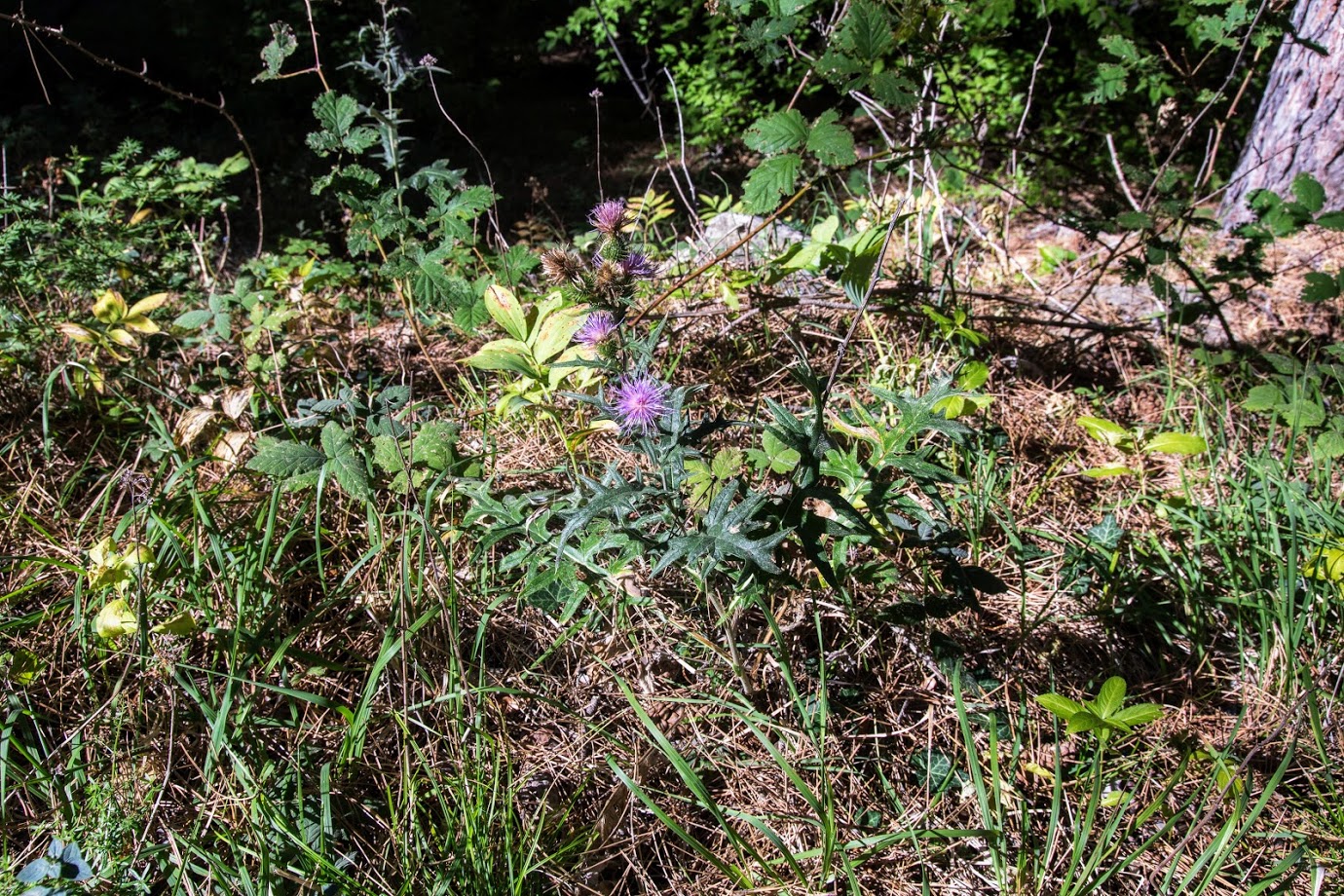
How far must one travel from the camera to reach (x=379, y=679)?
62.9 inches

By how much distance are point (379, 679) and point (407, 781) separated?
0.26 m

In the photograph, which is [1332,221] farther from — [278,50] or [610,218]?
[278,50]

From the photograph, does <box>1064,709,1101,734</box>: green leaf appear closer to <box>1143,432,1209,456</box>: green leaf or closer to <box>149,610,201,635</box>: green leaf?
<box>1143,432,1209,456</box>: green leaf

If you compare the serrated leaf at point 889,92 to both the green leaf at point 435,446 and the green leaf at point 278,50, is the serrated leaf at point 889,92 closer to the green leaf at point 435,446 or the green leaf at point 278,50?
the green leaf at point 435,446

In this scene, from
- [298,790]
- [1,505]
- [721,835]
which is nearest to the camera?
[298,790]

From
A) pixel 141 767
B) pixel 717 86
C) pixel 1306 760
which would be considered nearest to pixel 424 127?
pixel 717 86

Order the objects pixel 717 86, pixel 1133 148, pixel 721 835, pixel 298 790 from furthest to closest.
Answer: pixel 717 86 → pixel 1133 148 → pixel 721 835 → pixel 298 790

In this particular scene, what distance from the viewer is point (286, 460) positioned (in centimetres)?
178

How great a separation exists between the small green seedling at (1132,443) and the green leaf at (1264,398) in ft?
0.67

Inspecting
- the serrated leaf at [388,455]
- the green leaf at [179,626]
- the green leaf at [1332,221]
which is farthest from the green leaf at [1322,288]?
the green leaf at [179,626]

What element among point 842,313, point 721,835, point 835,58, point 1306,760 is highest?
point 835,58

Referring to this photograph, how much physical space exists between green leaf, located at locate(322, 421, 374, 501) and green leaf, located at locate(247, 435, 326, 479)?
31 mm

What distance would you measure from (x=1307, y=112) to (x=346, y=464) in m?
3.86

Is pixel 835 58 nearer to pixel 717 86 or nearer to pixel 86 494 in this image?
pixel 86 494
